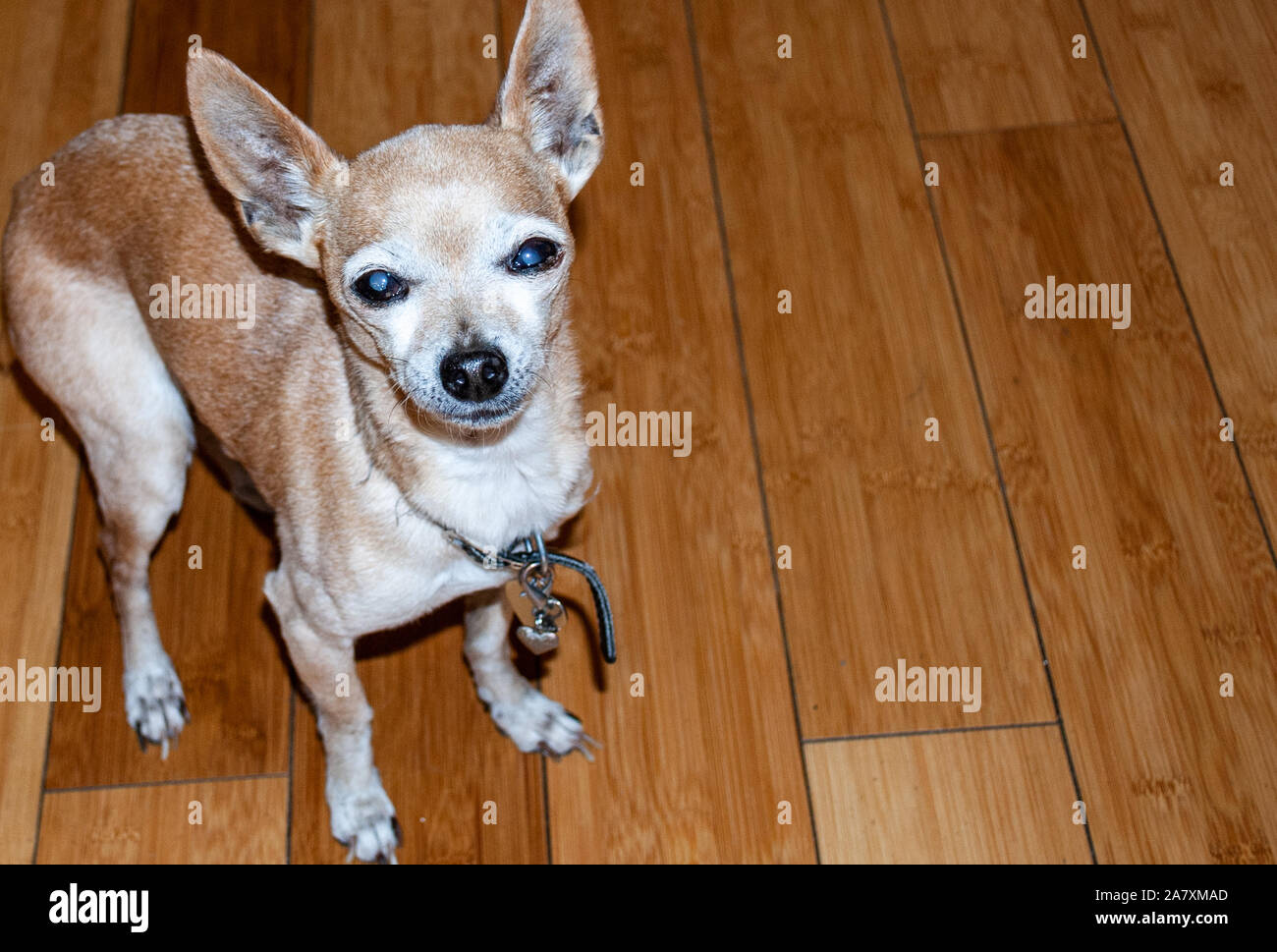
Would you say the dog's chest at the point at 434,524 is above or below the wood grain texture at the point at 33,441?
below

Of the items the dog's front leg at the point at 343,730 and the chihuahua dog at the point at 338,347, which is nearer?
the chihuahua dog at the point at 338,347

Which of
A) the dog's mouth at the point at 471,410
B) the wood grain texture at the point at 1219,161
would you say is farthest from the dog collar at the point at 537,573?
the wood grain texture at the point at 1219,161

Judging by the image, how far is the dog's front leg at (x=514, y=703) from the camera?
9.20 feet

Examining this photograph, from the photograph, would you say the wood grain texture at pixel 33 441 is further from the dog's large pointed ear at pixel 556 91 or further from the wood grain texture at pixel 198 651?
the dog's large pointed ear at pixel 556 91

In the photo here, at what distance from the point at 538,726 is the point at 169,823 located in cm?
95

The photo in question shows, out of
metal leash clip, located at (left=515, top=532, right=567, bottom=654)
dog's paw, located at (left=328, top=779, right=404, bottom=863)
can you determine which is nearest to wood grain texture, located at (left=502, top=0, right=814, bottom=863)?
dog's paw, located at (left=328, top=779, right=404, bottom=863)

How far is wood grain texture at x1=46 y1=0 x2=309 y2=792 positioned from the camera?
9.46 ft

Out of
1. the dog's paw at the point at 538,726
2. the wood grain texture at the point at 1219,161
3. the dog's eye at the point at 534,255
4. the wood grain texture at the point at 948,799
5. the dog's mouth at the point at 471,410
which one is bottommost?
the wood grain texture at the point at 948,799

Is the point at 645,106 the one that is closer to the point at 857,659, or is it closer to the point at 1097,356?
the point at 1097,356

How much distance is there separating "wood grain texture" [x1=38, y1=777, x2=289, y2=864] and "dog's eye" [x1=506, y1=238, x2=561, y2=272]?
61.3 inches

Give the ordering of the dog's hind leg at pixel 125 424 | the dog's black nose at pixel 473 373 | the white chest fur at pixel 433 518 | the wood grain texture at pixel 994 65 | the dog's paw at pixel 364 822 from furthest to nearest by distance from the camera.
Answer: the wood grain texture at pixel 994 65, the dog's paw at pixel 364 822, the dog's hind leg at pixel 125 424, the white chest fur at pixel 433 518, the dog's black nose at pixel 473 373

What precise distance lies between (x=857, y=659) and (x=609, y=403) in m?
1.06

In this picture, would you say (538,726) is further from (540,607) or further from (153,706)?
(153,706)

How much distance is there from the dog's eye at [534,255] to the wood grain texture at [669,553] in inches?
47.3
